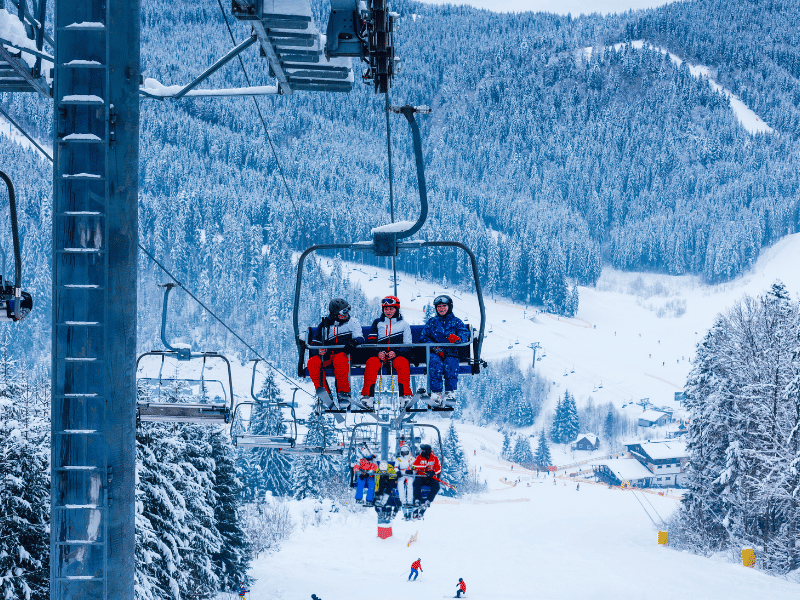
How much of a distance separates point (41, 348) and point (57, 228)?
5473 inches

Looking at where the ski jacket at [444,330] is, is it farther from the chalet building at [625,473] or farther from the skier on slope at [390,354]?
the chalet building at [625,473]

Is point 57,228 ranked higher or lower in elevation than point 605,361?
higher

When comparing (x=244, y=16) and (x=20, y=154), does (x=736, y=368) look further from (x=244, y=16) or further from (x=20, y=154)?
(x=20, y=154)

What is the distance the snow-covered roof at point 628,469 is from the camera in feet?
259

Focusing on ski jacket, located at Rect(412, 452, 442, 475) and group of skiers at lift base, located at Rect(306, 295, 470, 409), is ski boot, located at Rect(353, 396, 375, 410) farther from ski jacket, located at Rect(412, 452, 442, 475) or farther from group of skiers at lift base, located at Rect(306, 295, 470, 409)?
ski jacket, located at Rect(412, 452, 442, 475)

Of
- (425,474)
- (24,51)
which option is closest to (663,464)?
(425,474)

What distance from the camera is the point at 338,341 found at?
865cm

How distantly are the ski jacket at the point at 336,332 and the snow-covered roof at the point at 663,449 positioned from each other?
255 feet

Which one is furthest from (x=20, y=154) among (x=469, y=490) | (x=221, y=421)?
(x=221, y=421)

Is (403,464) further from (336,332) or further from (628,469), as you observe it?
(628,469)

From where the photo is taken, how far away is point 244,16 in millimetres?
6707

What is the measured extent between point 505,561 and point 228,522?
34.9ft

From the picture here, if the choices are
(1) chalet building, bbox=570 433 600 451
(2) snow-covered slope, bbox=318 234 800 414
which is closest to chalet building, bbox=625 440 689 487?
(1) chalet building, bbox=570 433 600 451

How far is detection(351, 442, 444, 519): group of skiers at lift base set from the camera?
990 centimetres
